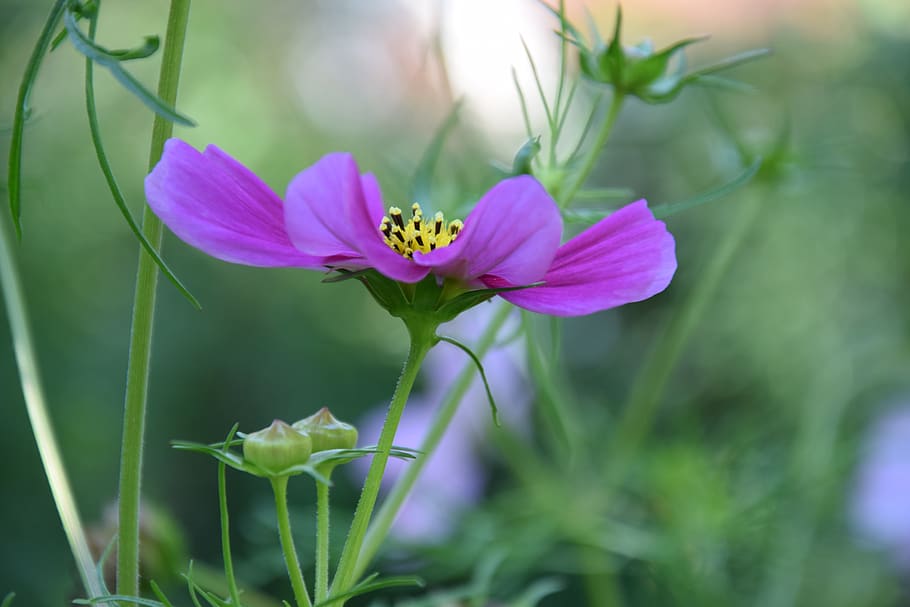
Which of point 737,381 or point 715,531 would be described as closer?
point 715,531

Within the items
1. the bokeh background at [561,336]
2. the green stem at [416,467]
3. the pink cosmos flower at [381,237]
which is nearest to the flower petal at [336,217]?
the pink cosmos flower at [381,237]

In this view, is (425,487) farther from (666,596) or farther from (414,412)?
(666,596)

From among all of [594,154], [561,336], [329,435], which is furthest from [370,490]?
[561,336]

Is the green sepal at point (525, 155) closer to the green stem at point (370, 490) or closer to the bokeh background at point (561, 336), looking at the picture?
the green stem at point (370, 490)

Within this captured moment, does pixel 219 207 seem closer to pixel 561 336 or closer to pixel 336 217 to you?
pixel 336 217

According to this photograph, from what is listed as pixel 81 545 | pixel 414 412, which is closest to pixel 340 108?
pixel 414 412
